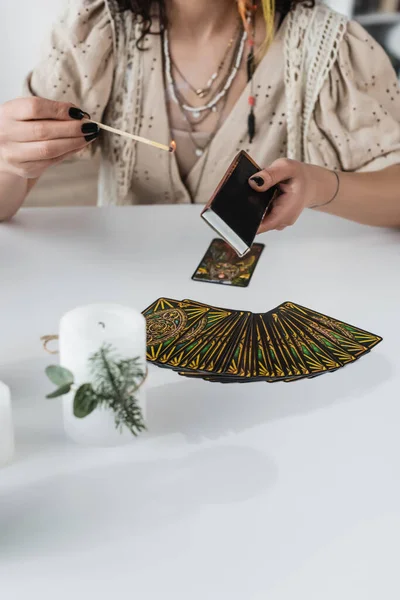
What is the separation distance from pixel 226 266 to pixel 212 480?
0.41 meters

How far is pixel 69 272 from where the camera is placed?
2.94 feet

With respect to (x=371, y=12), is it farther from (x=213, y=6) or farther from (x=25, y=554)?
(x=25, y=554)

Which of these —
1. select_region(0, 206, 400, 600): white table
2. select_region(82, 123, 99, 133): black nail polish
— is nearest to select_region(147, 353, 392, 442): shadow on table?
select_region(0, 206, 400, 600): white table

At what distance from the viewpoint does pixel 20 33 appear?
2.17 meters

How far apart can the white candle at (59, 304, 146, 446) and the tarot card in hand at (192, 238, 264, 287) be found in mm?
305

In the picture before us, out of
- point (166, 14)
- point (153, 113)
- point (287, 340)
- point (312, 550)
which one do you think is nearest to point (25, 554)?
point (312, 550)

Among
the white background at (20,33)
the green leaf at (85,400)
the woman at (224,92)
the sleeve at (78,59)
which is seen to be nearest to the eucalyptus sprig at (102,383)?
the green leaf at (85,400)

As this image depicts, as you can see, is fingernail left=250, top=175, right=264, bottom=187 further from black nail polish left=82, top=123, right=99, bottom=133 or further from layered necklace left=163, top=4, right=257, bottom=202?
layered necklace left=163, top=4, right=257, bottom=202

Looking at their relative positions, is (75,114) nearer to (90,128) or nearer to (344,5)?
(90,128)

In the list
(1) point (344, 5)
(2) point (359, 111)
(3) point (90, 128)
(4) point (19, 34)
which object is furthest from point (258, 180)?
(4) point (19, 34)

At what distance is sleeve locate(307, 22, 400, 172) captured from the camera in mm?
1133

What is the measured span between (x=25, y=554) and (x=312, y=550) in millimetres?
221

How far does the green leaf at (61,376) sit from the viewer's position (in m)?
0.56

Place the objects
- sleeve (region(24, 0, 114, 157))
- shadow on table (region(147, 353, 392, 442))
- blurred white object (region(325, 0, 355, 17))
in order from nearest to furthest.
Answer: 1. shadow on table (region(147, 353, 392, 442))
2. sleeve (region(24, 0, 114, 157))
3. blurred white object (region(325, 0, 355, 17))
